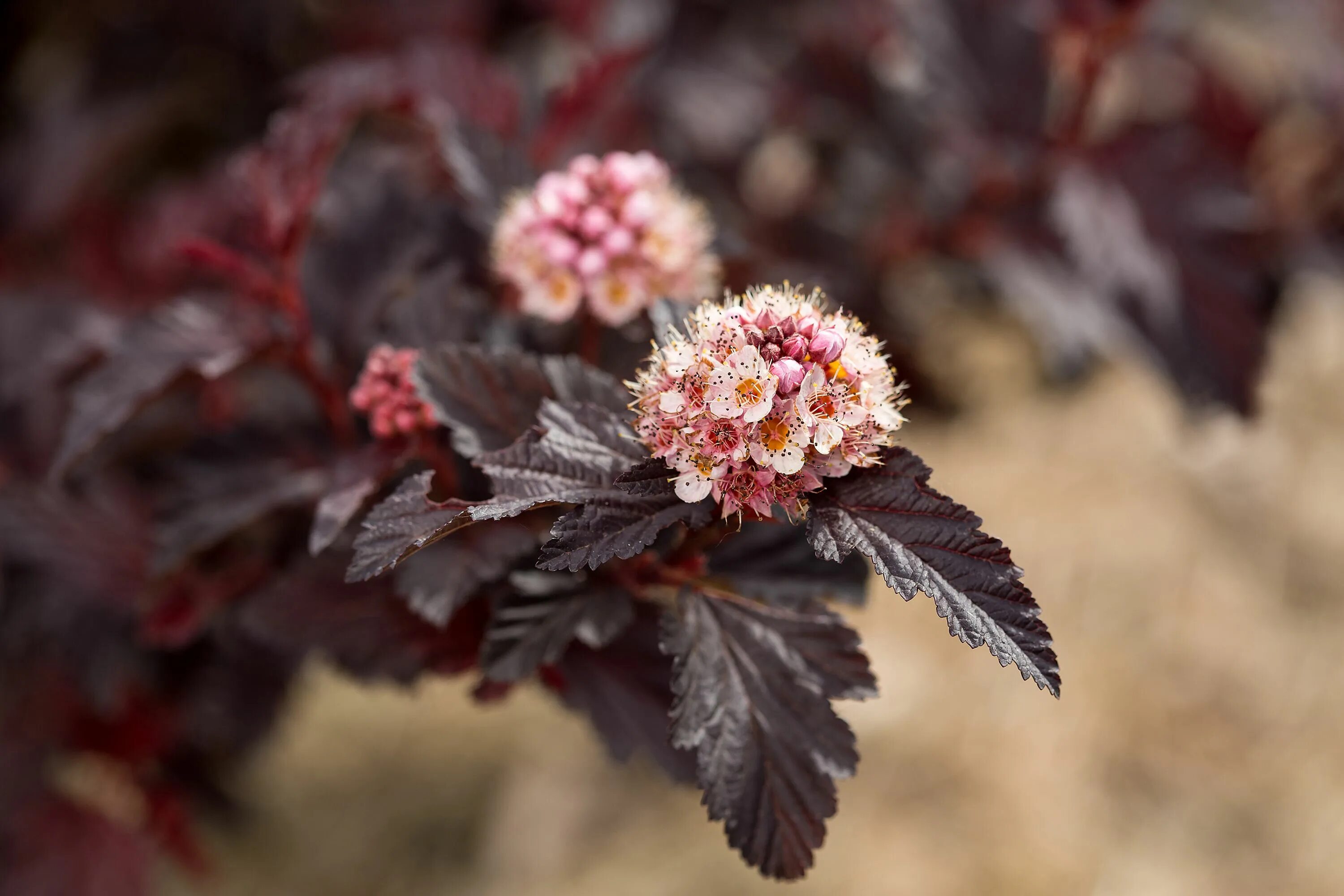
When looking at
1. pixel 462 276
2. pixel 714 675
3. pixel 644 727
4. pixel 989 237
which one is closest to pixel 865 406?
pixel 714 675

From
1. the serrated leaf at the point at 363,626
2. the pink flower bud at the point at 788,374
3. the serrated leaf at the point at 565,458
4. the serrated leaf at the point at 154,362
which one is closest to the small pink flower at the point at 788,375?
the pink flower bud at the point at 788,374

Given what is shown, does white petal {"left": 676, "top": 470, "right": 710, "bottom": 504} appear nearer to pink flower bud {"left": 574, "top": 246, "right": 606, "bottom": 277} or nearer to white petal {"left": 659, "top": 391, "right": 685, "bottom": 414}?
white petal {"left": 659, "top": 391, "right": 685, "bottom": 414}

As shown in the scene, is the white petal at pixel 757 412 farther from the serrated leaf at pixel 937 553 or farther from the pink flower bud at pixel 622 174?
the pink flower bud at pixel 622 174

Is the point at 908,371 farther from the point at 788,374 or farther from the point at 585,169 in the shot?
the point at 788,374

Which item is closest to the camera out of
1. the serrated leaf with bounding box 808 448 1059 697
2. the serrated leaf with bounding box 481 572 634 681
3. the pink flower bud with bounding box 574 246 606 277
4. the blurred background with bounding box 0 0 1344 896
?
the serrated leaf with bounding box 808 448 1059 697

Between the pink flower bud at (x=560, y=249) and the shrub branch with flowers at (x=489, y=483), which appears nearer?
the shrub branch with flowers at (x=489, y=483)

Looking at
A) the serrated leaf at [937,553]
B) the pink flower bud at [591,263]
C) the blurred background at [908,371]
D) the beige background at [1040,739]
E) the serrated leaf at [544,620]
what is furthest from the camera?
the beige background at [1040,739]

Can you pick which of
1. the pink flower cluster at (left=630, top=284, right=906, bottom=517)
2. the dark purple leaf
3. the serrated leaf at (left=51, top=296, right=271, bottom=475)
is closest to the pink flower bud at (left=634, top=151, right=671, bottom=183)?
the pink flower cluster at (left=630, top=284, right=906, bottom=517)
